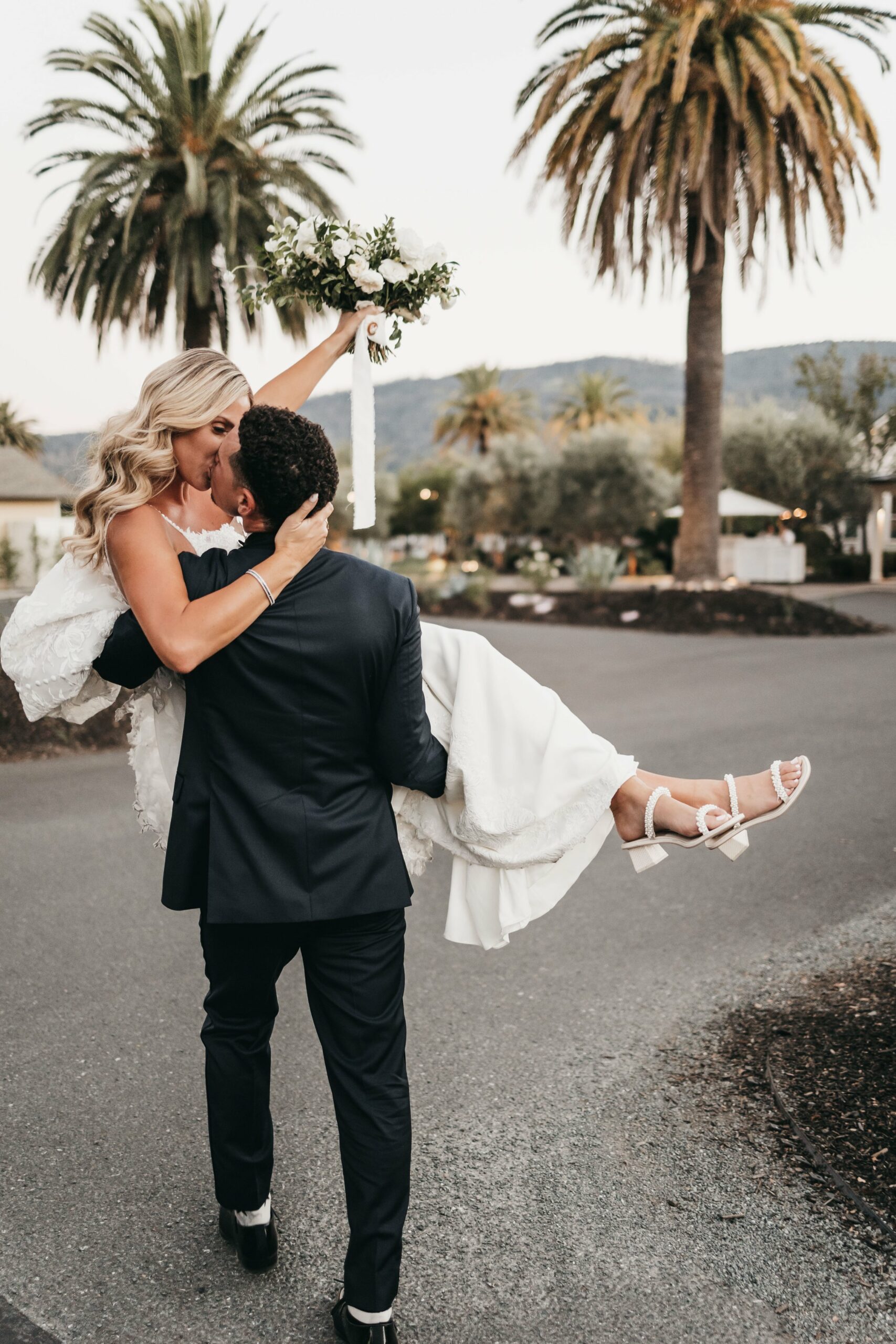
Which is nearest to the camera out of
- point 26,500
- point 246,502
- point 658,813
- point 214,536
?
point 246,502

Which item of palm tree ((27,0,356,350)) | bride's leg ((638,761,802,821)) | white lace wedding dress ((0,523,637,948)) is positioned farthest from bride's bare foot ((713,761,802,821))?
palm tree ((27,0,356,350))

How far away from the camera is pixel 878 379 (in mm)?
37438

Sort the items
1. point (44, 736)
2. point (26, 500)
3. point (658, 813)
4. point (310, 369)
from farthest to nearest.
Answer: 1. point (26, 500)
2. point (44, 736)
3. point (310, 369)
4. point (658, 813)

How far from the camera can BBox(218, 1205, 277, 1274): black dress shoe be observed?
2.58 metres

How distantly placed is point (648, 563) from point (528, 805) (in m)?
39.2

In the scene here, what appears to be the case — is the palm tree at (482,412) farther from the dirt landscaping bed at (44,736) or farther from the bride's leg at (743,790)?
the bride's leg at (743,790)

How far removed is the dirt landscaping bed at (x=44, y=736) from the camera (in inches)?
354

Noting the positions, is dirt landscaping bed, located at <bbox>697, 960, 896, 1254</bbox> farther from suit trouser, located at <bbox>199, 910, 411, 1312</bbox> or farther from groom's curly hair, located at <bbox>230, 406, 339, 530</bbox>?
groom's curly hair, located at <bbox>230, 406, 339, 530</bbox>

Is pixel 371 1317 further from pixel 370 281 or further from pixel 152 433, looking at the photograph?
pixel 370 281

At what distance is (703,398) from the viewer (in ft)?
62.1

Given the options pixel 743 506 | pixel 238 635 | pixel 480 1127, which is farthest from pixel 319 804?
pixel 743 506

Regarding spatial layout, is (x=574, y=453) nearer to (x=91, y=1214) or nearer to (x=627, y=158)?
(x=627, y=158)

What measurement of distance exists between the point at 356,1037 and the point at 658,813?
1.01m

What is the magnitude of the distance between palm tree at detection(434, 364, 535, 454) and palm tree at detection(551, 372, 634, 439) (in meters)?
4.35
